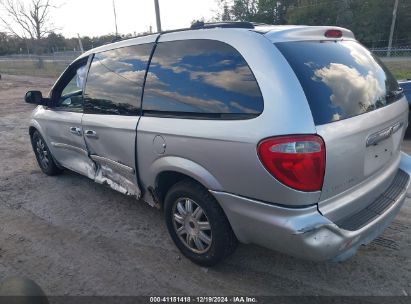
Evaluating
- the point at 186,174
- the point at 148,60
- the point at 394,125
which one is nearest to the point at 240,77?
the point at 186,174

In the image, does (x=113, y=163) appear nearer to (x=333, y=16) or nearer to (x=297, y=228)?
(x=297, y=228)

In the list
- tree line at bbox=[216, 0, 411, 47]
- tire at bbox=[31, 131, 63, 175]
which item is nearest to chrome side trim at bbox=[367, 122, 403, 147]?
tire at bbox=[31, 131, 63, 175]

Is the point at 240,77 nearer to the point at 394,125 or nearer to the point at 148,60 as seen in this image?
the point at 148,60

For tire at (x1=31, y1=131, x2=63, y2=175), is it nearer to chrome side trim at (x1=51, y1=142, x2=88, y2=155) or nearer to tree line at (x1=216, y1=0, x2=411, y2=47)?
chrome side trim at (x1=51, y1=142, x2=88, y2=155)

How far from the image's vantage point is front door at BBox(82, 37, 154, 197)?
3234 mm

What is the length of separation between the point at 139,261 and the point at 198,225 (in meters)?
0.69

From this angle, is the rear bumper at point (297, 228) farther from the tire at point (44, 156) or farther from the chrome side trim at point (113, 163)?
the tire at point (44, 156)

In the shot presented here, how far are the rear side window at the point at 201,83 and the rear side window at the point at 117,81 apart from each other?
0.16 metres

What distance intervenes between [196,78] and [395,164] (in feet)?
5.88

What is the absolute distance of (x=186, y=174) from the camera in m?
2.73

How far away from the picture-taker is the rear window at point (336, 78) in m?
2.27

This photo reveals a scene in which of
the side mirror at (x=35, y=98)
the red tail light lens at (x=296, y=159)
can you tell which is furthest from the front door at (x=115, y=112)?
the red tail light lens at (x=296, y=159)

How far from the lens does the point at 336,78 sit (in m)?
2.43

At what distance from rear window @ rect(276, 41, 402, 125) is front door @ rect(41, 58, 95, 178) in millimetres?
2561
